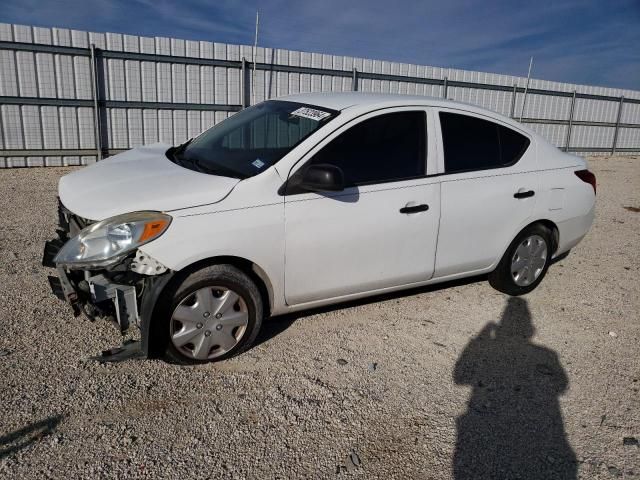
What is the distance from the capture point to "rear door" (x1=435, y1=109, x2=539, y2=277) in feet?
12.9

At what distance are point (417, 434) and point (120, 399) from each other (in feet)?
5.33

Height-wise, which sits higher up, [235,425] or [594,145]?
[235,425]

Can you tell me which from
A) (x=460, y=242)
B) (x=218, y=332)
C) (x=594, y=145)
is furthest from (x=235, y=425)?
(x=594, y=145)

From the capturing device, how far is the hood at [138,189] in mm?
2998

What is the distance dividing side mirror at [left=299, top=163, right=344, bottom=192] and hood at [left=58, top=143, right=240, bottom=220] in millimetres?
457

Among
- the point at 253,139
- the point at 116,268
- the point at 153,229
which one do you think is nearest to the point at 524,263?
the point at 253,139

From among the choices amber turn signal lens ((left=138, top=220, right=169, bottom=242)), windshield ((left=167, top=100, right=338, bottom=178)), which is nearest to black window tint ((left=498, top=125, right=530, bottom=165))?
windshield ((left=167, top=100, right=338, bottom=178))

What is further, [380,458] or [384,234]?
[384,234]

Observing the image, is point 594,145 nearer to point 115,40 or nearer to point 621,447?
point 115,40

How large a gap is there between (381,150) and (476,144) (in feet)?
3.04

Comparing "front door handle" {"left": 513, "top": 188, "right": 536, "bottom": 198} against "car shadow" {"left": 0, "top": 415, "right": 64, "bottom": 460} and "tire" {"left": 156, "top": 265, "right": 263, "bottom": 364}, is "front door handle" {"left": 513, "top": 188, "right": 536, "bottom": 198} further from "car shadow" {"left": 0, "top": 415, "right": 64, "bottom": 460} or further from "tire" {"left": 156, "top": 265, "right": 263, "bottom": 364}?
"car shadow" {"left": 0, "top": 415, "right": 64, "bottom": 460}

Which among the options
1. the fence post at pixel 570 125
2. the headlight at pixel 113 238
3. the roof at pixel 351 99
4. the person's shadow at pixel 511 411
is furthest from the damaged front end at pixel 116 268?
the fence post at pixel 570 125

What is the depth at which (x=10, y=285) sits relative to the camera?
4316 mm

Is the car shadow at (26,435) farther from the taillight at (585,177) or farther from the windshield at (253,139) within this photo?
the taillight at (585,177)
